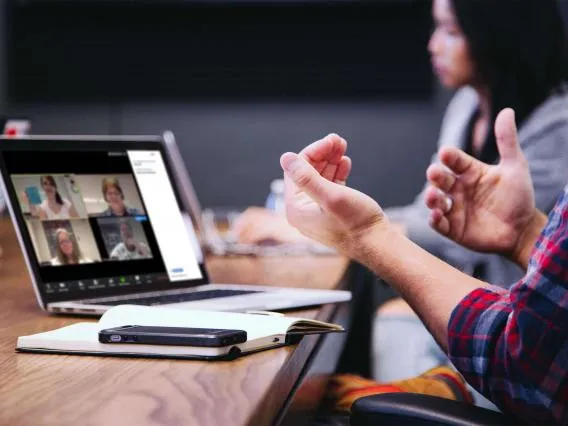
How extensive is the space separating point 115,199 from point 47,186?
0.12 metres

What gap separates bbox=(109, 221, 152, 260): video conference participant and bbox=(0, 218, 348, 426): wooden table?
0.75 feet

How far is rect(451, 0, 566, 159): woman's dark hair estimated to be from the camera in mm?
2828

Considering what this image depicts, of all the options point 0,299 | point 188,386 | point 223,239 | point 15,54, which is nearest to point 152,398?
point 188,386

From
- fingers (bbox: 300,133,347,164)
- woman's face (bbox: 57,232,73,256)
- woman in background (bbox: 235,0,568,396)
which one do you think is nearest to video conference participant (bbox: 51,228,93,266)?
woman's face (bbox: 57,232,73,256)

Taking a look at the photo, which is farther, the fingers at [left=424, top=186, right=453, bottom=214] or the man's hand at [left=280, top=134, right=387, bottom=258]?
→ the fingers at [left=424, top=186, right=453, bottom=214]

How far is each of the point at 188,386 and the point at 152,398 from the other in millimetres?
47

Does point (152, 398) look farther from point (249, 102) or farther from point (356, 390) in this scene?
point (249, 102)

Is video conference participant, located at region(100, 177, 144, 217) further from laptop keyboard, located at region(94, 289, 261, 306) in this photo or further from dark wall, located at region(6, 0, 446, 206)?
dark wall, located at region(6, 0, 446, 206)

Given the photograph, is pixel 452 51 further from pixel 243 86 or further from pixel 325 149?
pixel 325 149

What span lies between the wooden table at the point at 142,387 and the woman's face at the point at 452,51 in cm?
195

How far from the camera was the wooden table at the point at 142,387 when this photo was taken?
2.32 feet

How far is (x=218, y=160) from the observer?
411 cm

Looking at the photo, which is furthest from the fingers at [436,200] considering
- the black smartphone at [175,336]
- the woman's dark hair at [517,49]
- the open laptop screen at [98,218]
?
the woman's dark hair at [517,49]

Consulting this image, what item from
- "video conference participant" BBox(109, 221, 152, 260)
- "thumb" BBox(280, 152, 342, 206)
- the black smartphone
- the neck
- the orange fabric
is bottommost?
the orange fabric
